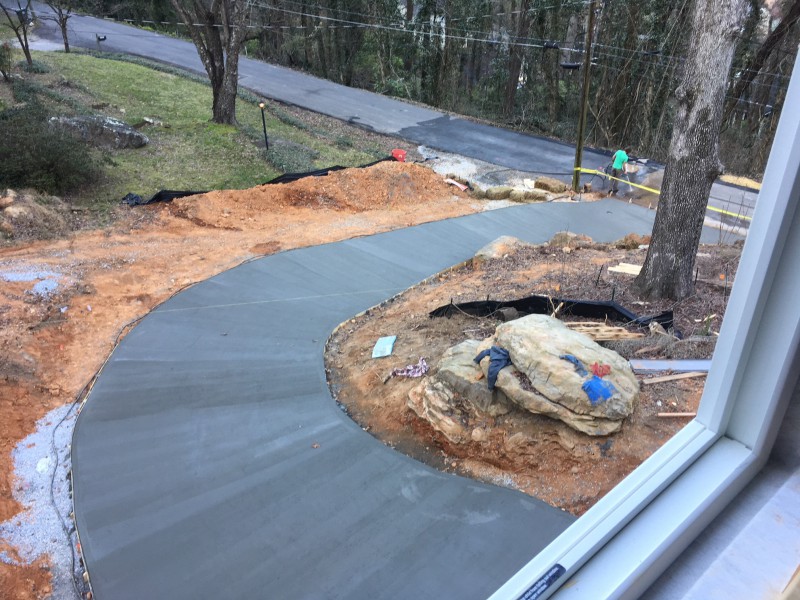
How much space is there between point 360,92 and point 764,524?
26105 millimetres

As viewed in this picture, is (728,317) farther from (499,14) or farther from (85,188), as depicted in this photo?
(499,14)

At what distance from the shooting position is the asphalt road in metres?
18.1

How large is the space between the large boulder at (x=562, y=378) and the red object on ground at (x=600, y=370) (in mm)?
20

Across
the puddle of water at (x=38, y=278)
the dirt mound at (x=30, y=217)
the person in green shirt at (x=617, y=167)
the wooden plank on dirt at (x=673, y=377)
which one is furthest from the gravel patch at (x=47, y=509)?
the person in green shirt at (x=617, y=167)

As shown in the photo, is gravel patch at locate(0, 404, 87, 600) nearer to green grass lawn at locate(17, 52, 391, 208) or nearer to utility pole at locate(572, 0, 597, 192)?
green grass lawn at locate(17, 52, 391, 208)

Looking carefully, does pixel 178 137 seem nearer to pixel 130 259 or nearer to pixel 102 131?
pixel 102 131

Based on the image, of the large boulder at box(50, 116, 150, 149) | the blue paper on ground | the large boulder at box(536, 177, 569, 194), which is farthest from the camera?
the large boulder at box(536, 177, 569, 194)

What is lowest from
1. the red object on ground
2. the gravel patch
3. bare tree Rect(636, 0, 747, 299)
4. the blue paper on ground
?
the gravel patch

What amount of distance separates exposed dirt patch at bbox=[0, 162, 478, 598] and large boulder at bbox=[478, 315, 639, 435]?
404 centimetres

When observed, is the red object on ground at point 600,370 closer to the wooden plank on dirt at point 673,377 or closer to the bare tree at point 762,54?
the wooden plank on dirt at point 673,377

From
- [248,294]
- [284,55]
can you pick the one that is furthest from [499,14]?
[248,294]

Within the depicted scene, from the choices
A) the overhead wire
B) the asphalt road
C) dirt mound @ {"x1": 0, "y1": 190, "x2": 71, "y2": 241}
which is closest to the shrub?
dirt mound @ {"x1": 0, "y1": 190, "x2": 71, "y2": 241}

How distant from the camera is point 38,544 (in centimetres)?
457

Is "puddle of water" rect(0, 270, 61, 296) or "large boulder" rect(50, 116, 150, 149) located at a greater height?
"large boulder" rect(50, 116, 150, 149)
